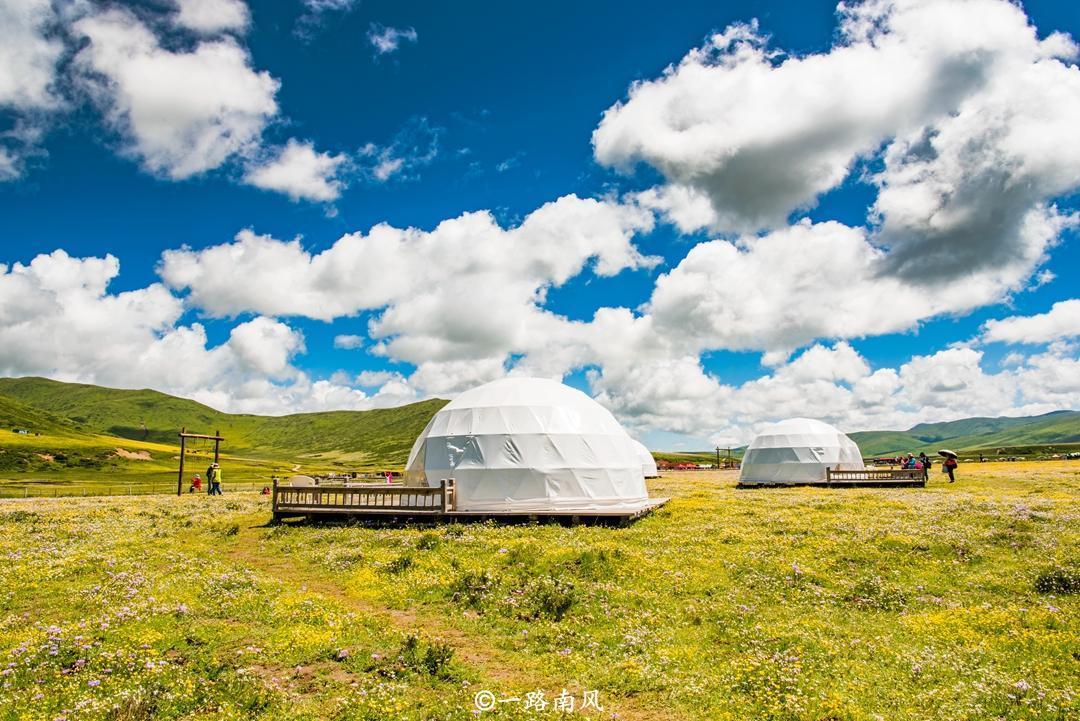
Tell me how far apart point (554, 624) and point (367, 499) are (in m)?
15.9

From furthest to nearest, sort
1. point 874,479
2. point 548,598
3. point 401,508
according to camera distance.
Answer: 1. point 874,479
2. point 401,508
3. point 548,598

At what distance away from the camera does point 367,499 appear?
25.8 metres

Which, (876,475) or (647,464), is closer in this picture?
(876,475)

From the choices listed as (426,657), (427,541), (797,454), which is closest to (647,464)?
(797,454)

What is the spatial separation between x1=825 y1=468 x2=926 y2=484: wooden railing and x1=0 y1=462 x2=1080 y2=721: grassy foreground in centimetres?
2478

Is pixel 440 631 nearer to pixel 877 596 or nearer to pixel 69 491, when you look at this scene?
pixel 877 596

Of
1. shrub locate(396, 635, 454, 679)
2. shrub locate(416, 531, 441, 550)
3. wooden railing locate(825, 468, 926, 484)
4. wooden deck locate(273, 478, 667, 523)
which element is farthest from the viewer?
wooden railing locate(825, 468, 926, 484)

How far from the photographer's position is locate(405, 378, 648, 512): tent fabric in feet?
87.5

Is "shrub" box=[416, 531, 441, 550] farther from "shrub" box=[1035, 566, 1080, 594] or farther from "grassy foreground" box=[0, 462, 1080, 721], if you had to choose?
"shrub" box=[1035, 566, 1080, 594]

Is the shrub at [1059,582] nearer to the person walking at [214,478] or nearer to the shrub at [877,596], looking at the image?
the shrub at [877,596]

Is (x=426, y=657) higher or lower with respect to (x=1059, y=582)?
lower

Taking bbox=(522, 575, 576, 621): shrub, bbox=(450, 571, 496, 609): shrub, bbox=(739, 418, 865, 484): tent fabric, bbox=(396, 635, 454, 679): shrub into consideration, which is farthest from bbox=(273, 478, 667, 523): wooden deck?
bbox=(739, 418, 865, 484): tent fabric

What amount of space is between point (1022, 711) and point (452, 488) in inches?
814

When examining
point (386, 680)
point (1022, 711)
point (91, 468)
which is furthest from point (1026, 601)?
point (91, 468)
